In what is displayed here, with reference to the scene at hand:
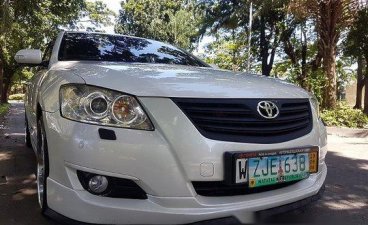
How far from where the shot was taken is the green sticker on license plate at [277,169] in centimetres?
238

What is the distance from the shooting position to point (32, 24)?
55.1 feet

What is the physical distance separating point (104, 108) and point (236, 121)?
2.45ft

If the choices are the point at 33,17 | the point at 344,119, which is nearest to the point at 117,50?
the point at 344,119

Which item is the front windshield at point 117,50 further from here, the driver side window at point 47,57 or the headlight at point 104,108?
the headlight at point 104,108

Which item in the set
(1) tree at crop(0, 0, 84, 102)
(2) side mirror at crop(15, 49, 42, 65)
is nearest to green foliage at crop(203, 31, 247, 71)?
(1) tree at crop(0, 0, 84, 102)

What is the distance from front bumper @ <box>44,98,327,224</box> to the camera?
220cm

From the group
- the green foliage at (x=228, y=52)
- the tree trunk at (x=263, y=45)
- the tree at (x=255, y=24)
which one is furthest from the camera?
the green foliage at (x=228, y=52)

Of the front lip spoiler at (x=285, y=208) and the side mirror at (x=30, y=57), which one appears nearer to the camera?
the front lip spoiler at (x=285, y=208)

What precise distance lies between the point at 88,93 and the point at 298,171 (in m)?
1.36

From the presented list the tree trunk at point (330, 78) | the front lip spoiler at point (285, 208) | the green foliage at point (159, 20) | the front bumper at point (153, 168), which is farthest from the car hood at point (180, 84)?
the green foliage at point (159, 20)

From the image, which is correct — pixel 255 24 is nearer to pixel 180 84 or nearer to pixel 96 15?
pixel 96 15

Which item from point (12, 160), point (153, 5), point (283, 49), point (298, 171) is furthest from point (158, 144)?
point (153, 5)

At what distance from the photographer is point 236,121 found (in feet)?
7.80

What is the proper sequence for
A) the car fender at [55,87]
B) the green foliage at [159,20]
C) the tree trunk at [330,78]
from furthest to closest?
the green foliage at [159,20] < the tree trunk at [330,78] < the car fender at [55,87]
